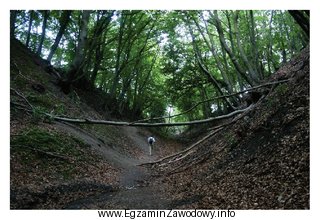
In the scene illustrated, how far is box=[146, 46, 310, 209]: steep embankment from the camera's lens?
5.31 meters

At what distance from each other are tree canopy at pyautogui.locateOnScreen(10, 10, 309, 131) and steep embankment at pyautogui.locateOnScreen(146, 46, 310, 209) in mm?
5650

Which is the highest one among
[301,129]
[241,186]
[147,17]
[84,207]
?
[147,17]

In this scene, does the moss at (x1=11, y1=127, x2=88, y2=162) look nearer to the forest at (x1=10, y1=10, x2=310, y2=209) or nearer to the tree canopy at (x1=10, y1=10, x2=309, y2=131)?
the forest at (x1=10, y1=10, x2=310, y2=209)

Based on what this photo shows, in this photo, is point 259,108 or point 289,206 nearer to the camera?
point 289,206

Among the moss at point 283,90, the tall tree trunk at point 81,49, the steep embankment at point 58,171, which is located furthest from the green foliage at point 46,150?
the moss at point 283,90

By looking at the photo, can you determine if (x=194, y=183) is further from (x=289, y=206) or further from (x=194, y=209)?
(x=289, y=206)

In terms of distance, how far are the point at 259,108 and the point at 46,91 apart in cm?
1227

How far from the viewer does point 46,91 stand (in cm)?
1708

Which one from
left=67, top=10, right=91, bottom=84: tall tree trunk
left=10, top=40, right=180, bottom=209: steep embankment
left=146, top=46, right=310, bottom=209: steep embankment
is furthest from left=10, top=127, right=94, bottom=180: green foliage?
left=67, top=10, right=91, bottom=84: tall tree trunk

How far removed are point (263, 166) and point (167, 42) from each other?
19.7 m

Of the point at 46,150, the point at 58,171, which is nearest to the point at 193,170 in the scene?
the point at 58,171

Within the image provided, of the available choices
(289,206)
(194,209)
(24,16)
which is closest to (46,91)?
(24,16)

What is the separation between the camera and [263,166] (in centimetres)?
655

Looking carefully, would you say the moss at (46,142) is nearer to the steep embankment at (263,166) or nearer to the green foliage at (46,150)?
the green foliage at (46,150)
